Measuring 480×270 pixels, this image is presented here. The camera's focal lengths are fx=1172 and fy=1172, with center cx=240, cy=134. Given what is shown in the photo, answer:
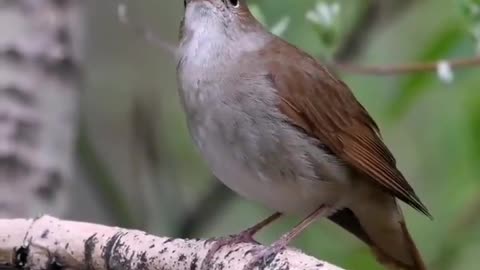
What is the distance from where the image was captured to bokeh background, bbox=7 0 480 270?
388 centimetres

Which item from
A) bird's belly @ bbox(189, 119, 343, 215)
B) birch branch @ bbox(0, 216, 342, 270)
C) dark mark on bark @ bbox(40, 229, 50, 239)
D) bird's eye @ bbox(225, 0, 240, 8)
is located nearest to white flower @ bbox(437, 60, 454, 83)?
bird's belly @ bbox(189, 119, 343, 215)

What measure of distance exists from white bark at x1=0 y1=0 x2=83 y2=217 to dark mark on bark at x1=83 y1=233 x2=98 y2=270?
0.99m

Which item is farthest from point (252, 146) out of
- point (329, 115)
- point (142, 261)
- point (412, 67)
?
point (412, 67)

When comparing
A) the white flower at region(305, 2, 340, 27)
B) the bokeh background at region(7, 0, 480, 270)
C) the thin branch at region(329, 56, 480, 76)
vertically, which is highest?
the white flower at region(305, 2, 340, 27)

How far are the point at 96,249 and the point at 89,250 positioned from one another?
0.06ft

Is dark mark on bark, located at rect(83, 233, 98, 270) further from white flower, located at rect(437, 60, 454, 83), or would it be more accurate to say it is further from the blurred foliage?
white flower, located at rect(437, 60, 454, 83)

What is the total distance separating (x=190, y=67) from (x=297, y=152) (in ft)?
1.13

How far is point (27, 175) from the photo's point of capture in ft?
11.8

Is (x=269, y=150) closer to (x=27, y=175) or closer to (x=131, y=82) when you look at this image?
(x=27, y=175)

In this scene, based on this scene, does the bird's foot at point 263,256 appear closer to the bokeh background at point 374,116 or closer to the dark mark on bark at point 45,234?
the dark mark on bark at point 45,234

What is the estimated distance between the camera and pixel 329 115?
307cm

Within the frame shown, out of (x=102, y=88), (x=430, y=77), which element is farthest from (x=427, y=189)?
(x=102, y=88)

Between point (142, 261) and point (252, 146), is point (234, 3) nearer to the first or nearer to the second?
point (252, 146)

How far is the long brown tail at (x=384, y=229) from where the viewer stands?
316cm
